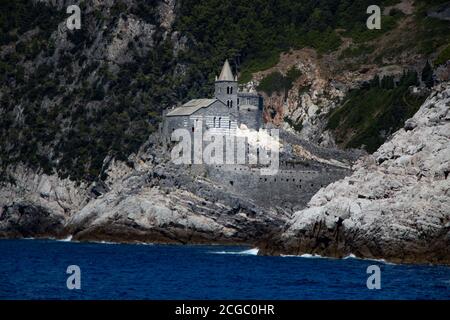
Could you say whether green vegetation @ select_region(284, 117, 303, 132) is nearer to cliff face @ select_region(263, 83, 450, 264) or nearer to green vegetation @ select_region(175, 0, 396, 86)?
green vegetation @ select_region(175, 0, 396, 86)

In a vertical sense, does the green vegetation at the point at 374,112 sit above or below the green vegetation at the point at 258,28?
below

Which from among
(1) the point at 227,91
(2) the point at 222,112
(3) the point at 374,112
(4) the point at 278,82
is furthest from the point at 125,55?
(2) the point at 222,112

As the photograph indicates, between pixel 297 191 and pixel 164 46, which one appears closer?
pixel 297 191

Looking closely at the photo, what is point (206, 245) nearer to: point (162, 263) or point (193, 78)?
point (162, 263)

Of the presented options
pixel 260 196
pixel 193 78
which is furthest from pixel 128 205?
pixel 193 78

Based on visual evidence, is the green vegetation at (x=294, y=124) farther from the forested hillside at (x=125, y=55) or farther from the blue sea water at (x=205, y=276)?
the blue sea water at (x=205, y=276)

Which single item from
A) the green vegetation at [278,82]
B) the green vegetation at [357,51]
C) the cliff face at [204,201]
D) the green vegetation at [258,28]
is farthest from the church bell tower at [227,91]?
the green vegetation at [357,51]
